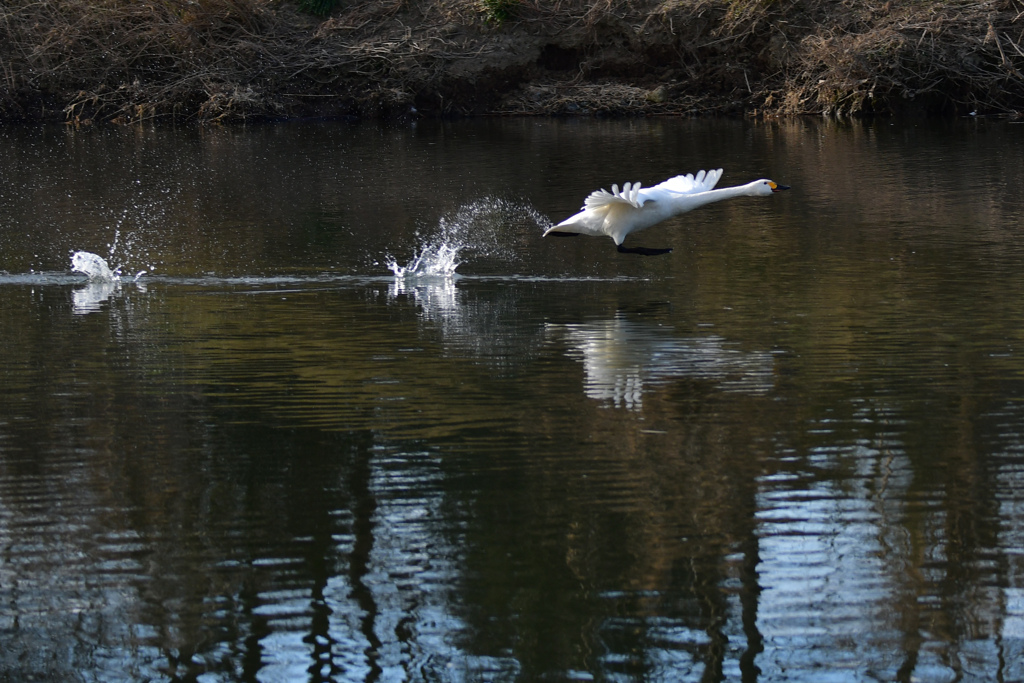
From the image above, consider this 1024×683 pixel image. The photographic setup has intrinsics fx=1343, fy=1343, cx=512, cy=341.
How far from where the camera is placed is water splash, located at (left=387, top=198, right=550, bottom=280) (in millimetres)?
11375

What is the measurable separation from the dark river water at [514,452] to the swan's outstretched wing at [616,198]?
2.12 ft

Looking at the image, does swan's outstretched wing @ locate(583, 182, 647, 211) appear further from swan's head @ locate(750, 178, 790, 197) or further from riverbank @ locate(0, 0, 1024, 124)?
riverbank @ locate(0, 0, 1024, 124)

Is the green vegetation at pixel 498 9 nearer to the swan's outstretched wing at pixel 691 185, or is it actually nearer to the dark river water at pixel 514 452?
the dark river water at pixel 514 452

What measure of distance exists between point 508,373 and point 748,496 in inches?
97.0

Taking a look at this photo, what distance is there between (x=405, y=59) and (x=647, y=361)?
819 inches

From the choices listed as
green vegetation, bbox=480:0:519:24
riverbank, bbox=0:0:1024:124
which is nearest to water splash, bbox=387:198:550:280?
riverbank, bbox=0:0:1024:124

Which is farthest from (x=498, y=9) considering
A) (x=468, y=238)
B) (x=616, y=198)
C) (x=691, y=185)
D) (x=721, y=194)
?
(x=616, y=198)

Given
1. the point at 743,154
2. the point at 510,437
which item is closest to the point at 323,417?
the point at 510,437

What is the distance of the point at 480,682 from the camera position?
4074 mm

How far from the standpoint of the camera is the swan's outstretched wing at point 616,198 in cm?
977

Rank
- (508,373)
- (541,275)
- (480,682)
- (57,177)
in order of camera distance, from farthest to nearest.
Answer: (57,177), (541,275), (508,373), (480,682)

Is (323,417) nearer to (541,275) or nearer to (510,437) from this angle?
(510,437)

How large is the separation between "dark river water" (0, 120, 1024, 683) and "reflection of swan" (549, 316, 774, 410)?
0.10 ft

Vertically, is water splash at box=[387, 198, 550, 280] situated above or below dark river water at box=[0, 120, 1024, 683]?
above
